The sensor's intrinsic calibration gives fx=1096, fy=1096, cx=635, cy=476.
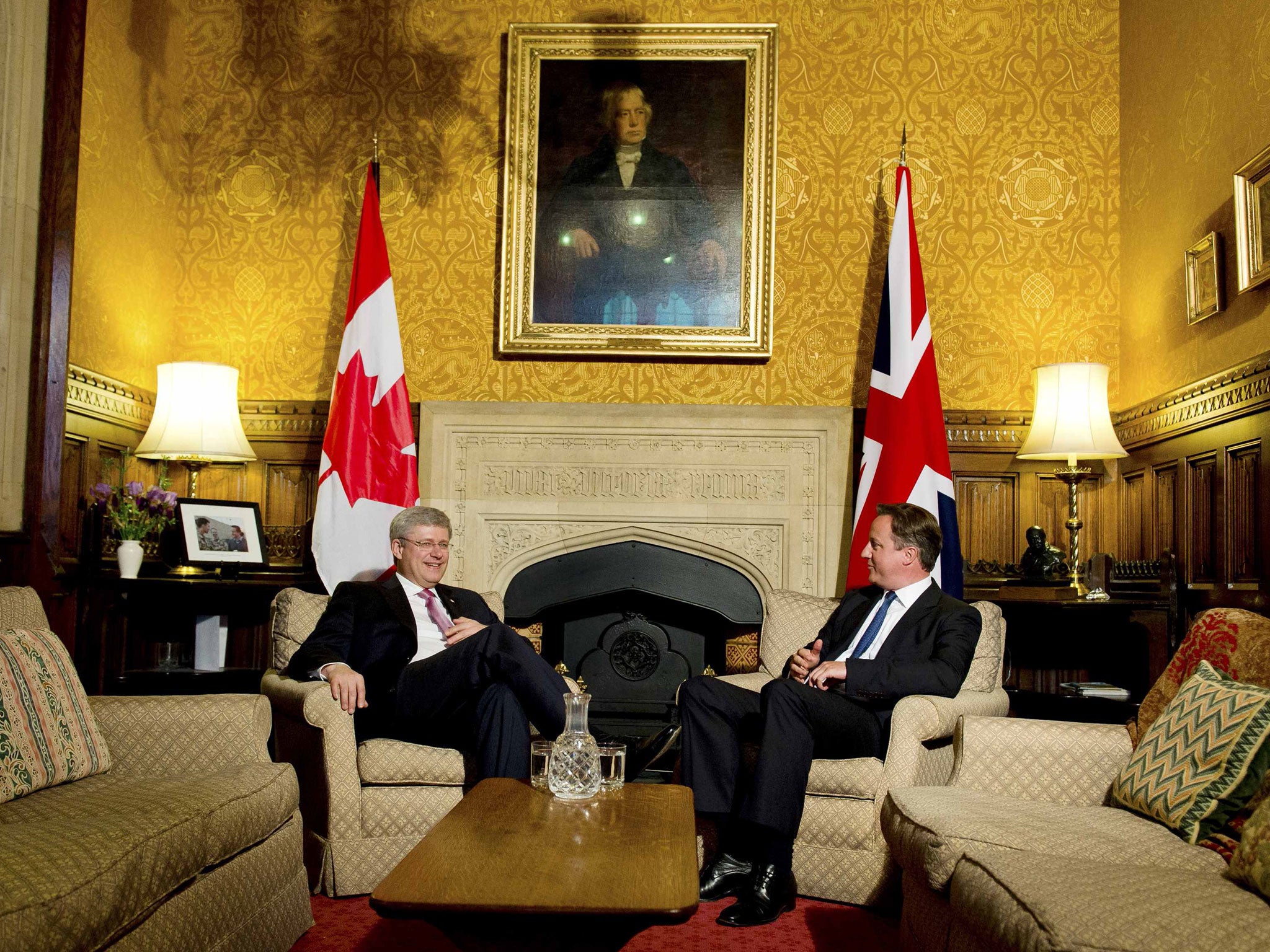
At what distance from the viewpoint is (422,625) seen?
359cm

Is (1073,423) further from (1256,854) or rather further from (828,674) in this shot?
(1256,854)

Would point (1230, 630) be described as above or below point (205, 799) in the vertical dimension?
above

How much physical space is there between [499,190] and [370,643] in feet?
8.08

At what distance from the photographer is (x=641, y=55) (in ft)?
16.6

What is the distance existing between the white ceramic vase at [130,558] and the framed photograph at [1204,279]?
413 centimetres

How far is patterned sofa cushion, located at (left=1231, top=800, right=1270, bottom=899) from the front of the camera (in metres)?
1.89

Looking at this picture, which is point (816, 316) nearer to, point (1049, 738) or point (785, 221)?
point (785, 221)

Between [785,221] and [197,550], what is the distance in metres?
2.93

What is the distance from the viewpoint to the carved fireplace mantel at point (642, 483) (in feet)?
16.0

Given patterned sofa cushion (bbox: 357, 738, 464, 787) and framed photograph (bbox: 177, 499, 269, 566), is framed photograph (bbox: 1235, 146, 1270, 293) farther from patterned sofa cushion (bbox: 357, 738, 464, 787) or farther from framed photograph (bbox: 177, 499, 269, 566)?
framed photograph (bbox: 177, 499, 269, 566)

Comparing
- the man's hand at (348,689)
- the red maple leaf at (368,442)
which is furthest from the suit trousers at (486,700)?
the red maple leaf at (368,442)

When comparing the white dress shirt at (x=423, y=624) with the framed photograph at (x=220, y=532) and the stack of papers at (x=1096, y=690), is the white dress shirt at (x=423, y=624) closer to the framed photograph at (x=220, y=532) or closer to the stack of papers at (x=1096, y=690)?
the framed photograph at (x=220, y=532)

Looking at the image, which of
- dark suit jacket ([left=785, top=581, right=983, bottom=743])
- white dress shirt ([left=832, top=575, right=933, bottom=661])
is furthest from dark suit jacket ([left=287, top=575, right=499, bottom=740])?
white dress shirt ([left=832, top=575, right=933, bottom=661])

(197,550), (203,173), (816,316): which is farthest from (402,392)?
(816,316)
